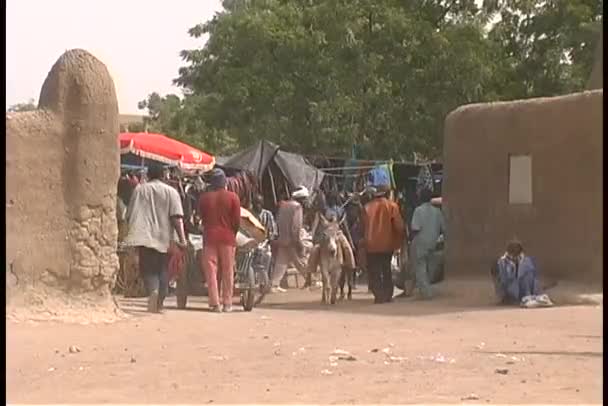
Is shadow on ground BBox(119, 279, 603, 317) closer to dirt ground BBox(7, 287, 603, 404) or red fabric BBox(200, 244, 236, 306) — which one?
dirt ground BBox(7, 287, 603, 404)

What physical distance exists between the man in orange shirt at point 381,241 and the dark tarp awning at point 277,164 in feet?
20.2

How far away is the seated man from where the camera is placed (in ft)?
39.5

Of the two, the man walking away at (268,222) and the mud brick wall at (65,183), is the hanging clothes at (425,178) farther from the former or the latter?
the mud brick wall at (65,183)

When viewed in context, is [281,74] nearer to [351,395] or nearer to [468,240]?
[468,240]

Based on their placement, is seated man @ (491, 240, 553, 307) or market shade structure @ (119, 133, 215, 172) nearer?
seated man @ (491, 240, 553, 307)

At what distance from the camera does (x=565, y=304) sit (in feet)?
39.5

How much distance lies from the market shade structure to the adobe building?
575 centimetres

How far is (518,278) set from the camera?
39.7 ft

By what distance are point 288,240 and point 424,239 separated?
2.09 m

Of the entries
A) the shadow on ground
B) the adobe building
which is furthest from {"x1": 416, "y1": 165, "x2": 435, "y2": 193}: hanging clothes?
the adobe building

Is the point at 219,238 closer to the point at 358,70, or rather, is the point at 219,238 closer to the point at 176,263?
the point at 176,263

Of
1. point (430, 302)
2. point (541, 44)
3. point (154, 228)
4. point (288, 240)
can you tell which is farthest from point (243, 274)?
point (541, 44)

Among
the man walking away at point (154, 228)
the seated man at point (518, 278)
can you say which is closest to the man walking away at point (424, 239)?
the seated man at point (518, 278)

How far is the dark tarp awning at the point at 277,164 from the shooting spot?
19.4 meters
